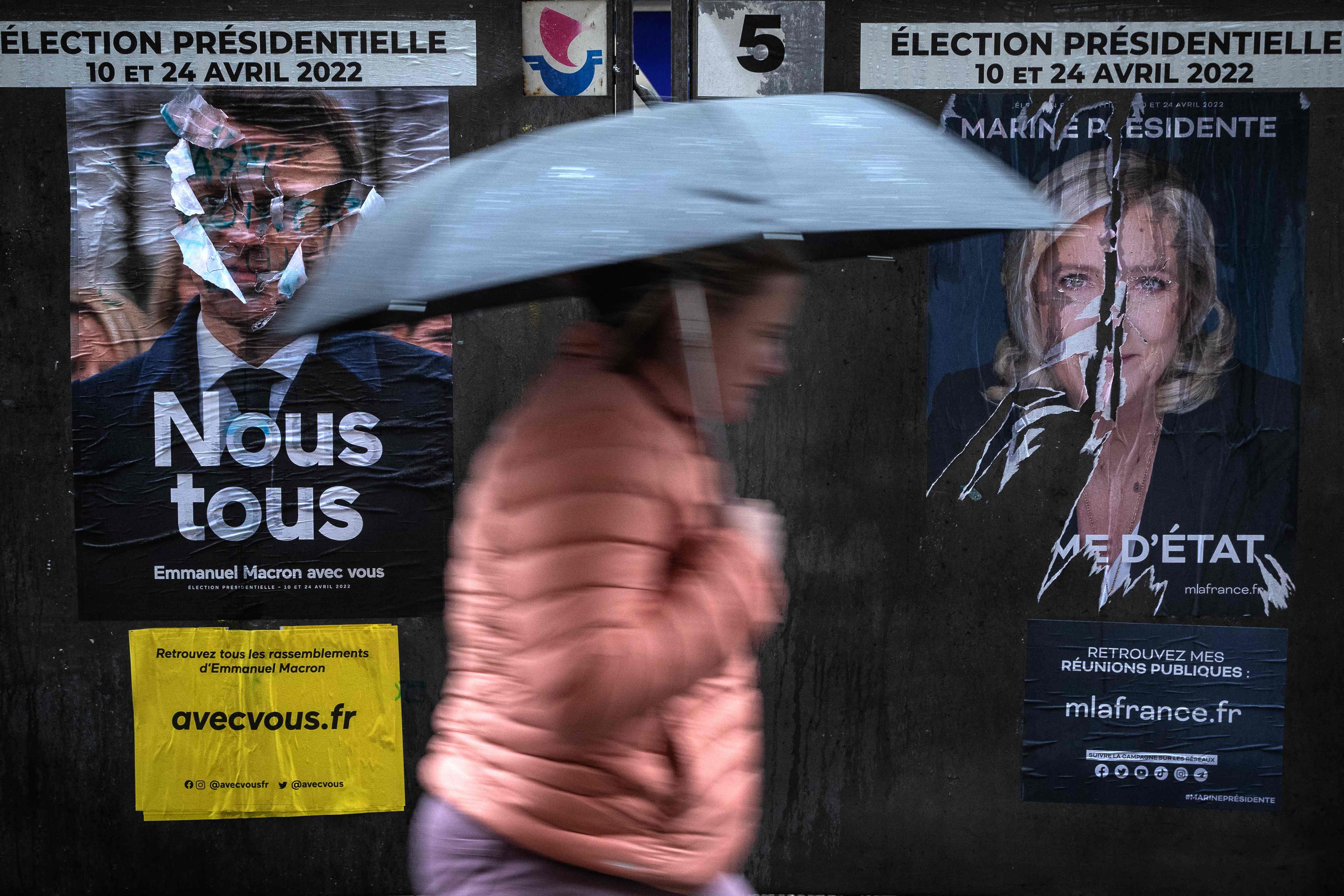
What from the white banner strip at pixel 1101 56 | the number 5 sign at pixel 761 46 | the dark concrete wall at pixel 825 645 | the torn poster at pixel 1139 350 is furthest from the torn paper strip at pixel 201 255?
the torn poster at pixel 1139 350

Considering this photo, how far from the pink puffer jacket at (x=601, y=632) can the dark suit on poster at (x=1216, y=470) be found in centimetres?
262

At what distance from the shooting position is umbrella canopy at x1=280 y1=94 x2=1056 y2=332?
147cm

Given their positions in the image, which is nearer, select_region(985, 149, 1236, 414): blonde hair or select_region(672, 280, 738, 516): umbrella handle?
select_region(672, 280, 738, 516): umbrella handle

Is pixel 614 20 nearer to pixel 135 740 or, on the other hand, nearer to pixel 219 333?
pixel 219 333

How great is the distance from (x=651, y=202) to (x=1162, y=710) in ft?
11.6

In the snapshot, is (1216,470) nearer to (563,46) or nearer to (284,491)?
(563,46)

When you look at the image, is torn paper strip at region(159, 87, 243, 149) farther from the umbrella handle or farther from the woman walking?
the umbrella handle

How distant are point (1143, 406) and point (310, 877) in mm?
3696

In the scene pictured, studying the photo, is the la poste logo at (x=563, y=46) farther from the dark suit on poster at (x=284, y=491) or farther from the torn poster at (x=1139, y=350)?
the torn poster at (x=1139, y=350)

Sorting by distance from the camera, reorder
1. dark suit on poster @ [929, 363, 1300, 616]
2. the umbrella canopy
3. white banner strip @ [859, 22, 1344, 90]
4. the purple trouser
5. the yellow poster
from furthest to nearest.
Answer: the yellow poster < dark suit on poster @ [929, 363, 1300, 616] < white banner strip @ [859, 22, 1344, 90] < the purple trouser < the umbrella canopy

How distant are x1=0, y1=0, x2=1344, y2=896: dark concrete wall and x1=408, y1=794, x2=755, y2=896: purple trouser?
104 inches

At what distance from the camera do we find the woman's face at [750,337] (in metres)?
1.70

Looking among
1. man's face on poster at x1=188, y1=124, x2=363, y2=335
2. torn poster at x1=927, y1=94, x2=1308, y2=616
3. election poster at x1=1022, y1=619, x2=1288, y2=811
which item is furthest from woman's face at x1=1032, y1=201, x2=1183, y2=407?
man's face on poster at x1=188, y1=124, x2=363, y2=335

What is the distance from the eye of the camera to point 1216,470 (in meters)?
4.12
